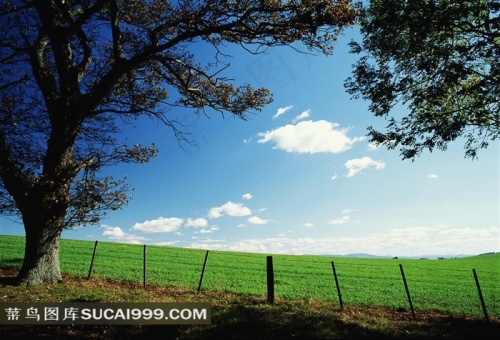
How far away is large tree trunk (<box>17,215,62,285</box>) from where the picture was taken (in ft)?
45.2

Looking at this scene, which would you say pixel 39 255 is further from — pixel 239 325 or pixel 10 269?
pixel 239 325

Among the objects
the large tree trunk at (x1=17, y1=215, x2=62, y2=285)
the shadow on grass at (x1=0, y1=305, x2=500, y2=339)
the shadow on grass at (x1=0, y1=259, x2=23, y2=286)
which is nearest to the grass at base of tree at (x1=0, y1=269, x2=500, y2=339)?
the shadow on grass at (x1=0, y1=305, x2=500, y2=339)

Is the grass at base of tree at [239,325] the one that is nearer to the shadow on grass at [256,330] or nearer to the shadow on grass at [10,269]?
the shadow on grass at [256,330]

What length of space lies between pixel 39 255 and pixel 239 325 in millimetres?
9731

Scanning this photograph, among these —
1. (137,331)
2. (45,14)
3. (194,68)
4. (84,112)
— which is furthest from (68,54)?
(137,331)

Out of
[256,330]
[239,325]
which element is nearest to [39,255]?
[239,325]

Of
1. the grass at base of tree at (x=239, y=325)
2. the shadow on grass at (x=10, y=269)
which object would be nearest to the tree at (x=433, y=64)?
the grass at base of tree at (x=239, y=325)

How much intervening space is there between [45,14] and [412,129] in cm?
1689

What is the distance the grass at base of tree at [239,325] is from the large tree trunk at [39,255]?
0.62 metres

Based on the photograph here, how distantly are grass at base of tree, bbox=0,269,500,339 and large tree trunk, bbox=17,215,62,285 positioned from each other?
619 millimetres

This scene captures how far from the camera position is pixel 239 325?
30.2 feet

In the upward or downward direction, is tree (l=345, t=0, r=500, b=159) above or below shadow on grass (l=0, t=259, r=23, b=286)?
above

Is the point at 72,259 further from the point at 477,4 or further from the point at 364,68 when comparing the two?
the point at 477,4

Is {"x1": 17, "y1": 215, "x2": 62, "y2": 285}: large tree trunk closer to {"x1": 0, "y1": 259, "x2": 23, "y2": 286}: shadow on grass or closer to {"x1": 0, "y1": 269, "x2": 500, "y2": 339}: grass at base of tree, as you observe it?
{"x1": 0, "y1": 259, "x2": 23, "y2": 286}: shadow on grass
